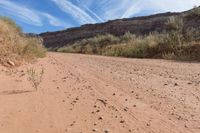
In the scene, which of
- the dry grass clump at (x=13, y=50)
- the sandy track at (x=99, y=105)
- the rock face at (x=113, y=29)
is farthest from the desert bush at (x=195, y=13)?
the sandy track at (x=99, y=105)

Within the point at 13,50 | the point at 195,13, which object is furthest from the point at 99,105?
the point at 195,13

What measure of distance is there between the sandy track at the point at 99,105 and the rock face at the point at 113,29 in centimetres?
4131

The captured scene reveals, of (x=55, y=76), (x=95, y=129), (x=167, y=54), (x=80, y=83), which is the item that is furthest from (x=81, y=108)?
(x=167, y=54)

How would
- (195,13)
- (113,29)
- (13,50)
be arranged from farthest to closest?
1. (113,29)
2. (195,13)
3. (13,50)

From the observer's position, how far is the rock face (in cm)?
5884

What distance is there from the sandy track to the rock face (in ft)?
136

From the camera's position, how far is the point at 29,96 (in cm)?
930

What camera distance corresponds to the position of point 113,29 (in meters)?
66.7

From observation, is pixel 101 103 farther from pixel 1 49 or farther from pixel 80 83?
pixel 1 49

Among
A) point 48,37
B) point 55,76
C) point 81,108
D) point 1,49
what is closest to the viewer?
point 81,108

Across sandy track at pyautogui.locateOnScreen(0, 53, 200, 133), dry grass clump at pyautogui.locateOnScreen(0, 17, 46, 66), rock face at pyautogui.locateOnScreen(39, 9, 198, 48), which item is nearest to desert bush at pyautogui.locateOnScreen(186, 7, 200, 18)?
rock face at pyautogui.locateOnScreen(39, 9, 198, 48)

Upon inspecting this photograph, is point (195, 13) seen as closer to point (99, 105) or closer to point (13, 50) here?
point (13, 50)

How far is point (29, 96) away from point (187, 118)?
366 cm

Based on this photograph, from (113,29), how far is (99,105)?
58711 millimetres
